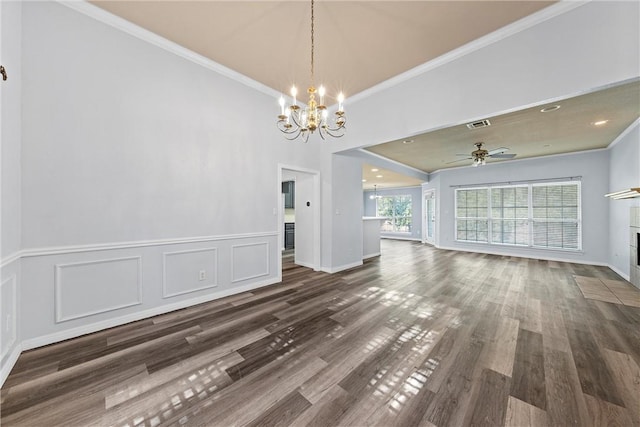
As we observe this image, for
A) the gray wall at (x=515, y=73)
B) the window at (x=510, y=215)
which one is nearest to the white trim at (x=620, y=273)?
the window at (x=510, y=215)

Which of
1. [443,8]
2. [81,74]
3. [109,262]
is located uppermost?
[443,8]

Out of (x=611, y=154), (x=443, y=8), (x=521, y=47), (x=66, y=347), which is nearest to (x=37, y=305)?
(x=66, y=347)

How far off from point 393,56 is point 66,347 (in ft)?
15.9

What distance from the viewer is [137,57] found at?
2.77m

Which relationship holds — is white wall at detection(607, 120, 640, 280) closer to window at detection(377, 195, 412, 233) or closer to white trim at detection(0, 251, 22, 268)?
window at detection(377, 195, 412, 233)

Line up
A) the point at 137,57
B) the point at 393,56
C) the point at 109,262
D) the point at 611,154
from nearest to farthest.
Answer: the point at 109,262, the point at 137,57, the point at 393,56, the point at 611,154

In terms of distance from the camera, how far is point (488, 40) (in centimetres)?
280

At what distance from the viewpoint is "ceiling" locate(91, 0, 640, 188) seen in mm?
2439

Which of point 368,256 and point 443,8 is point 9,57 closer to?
point 443,8

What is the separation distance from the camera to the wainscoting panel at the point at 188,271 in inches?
118

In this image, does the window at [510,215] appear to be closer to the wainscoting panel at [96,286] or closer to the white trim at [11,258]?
the wainscoting panel at [96,286]

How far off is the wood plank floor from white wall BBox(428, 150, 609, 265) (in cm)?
379

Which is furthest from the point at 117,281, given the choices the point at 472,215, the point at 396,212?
the point at 396,212

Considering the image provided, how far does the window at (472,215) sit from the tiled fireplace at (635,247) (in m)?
3.34
